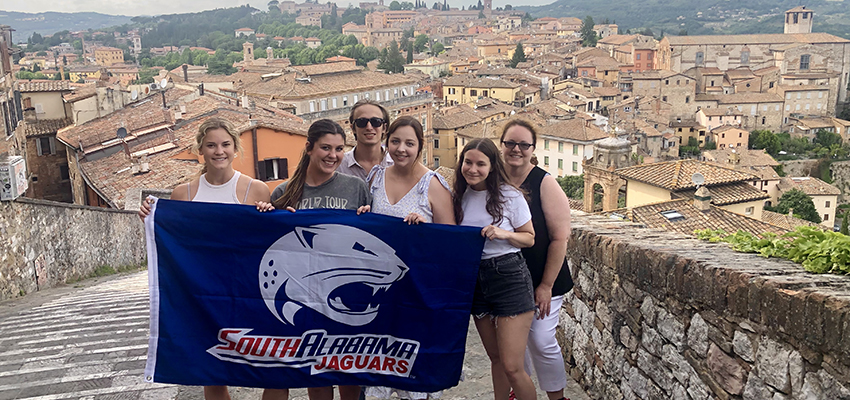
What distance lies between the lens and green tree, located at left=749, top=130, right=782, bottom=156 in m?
70.5

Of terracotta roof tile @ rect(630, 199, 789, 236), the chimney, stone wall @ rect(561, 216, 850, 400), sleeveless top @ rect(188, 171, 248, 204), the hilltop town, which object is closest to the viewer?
stone wall @ rect(561, 216, 850, 400)

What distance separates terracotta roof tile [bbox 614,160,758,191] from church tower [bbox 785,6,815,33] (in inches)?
4614

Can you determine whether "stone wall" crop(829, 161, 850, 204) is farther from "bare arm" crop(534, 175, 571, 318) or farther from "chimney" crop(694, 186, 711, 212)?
→ "bare arm" crop(534, 175, 571, 318)

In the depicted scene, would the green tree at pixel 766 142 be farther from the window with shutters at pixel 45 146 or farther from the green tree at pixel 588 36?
the window with shutters at pixel 45 146

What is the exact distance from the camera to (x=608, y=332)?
459cm

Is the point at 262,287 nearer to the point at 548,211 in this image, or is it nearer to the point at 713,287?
the point at 548,211

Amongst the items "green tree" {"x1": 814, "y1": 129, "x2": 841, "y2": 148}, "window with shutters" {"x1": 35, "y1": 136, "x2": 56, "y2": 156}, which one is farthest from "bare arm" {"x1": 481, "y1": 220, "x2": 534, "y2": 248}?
"green tree" {"x1": 814, "y1": 129, "x2": 841, "y2": 148}

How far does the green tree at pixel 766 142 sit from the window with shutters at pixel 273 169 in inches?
2359

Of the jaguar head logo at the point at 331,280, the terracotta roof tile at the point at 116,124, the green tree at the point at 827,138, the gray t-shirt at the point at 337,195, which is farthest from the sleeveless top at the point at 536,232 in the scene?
the green tree at the point at 827,138

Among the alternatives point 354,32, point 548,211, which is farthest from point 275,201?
point 354,32

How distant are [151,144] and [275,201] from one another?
20646 millimetres

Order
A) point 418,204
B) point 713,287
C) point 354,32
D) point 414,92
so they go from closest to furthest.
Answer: point 713,287 < point 418,204 < point 414,92 < point 354,32

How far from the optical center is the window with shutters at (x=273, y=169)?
2261cm

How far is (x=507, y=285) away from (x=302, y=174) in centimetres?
132
